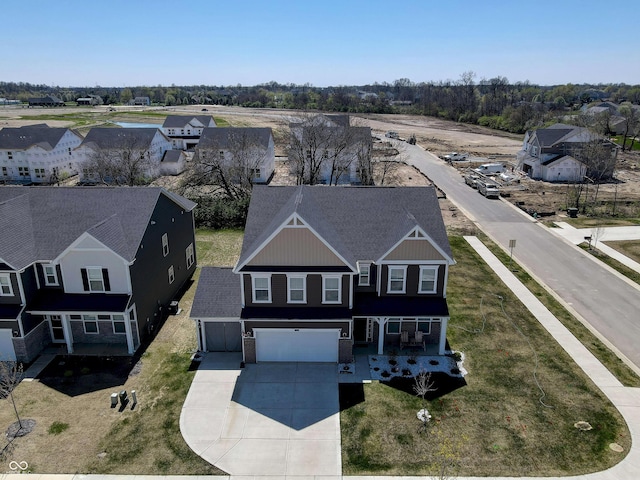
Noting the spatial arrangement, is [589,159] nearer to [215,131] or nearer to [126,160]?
[215,131]

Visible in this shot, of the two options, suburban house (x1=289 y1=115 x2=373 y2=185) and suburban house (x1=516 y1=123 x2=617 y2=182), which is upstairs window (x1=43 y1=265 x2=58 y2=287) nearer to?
suburban house (x1=289 y1=115 x2=373 y2=185)

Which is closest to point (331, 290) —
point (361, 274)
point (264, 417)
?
point (361, 274)

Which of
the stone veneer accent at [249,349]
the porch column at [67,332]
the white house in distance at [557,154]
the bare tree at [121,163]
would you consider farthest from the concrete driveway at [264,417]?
the white house in distance at [557,154]

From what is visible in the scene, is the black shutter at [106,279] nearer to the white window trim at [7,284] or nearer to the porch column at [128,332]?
the porch column at [128,332]

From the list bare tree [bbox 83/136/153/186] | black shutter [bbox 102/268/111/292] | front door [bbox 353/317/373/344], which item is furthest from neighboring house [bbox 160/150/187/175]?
front door [bbox 353/317/373/344]

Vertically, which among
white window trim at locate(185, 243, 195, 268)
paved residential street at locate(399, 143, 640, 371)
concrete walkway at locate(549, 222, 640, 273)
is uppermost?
white window trim at locate(185, 243, 195, 268)
